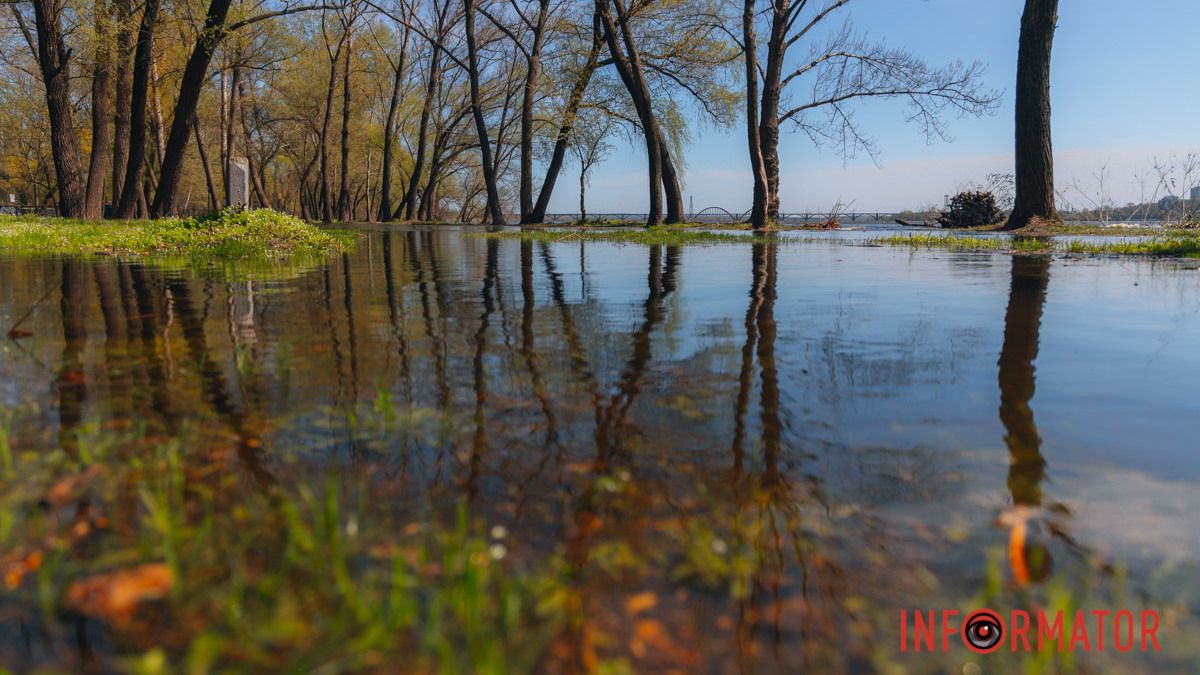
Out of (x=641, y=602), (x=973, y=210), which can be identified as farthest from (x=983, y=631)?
(x=973, y=210)

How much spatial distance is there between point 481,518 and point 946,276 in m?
8.28

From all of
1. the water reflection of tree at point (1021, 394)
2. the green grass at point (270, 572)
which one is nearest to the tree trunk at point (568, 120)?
the water reflection of tree at point (1021, 394)

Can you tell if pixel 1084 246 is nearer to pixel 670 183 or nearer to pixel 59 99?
pixel 670 183

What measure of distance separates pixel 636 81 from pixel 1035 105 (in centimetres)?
1065

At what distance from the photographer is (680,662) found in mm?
1411

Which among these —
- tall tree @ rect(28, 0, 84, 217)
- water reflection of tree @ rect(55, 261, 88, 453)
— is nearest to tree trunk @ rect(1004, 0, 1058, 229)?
water reflection of tree @ rect(55, 261, 88, 453)

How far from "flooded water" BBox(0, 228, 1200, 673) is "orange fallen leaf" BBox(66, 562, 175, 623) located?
0.14 feet

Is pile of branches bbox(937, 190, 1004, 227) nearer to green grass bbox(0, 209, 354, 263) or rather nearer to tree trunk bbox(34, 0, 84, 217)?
green grass bbox(0, 209, 354, 263)

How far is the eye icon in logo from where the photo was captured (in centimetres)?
151

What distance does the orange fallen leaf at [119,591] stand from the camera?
59.3 inches

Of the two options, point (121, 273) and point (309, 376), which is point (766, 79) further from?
point (309, 376)

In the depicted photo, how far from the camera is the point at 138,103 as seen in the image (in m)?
18.5

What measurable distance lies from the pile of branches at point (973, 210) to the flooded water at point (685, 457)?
68.8 feet

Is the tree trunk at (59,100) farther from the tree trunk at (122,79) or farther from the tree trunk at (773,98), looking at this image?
the tree trunk at (773,98)
